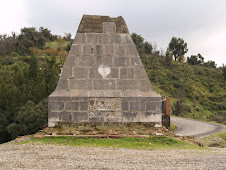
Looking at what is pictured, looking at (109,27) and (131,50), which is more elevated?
(109,27)

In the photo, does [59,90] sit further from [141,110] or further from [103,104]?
[141,110]

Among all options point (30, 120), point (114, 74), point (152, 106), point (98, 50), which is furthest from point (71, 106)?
point (30, 120)

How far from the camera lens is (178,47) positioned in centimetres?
5862

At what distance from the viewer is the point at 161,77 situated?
48.7m

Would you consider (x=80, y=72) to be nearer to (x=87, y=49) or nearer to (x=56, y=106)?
(x=87, y=49)

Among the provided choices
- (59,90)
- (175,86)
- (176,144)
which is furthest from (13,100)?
(175,86)

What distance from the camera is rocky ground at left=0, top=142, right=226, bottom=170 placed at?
15.1 feet

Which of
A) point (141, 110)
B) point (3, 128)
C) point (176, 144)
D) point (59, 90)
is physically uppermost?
point (59, 90)

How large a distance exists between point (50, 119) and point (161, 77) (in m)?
41.9

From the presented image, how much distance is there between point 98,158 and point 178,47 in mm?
55768

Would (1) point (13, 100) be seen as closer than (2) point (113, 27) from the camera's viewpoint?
No

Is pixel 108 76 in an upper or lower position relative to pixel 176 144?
upper

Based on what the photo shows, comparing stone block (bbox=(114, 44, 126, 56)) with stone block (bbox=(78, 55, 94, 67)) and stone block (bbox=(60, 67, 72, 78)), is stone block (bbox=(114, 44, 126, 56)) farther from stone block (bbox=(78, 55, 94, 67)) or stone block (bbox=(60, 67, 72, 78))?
stone block (bbox=(60, 67, 72, 78))

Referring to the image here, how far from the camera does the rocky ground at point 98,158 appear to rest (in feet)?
15.1
